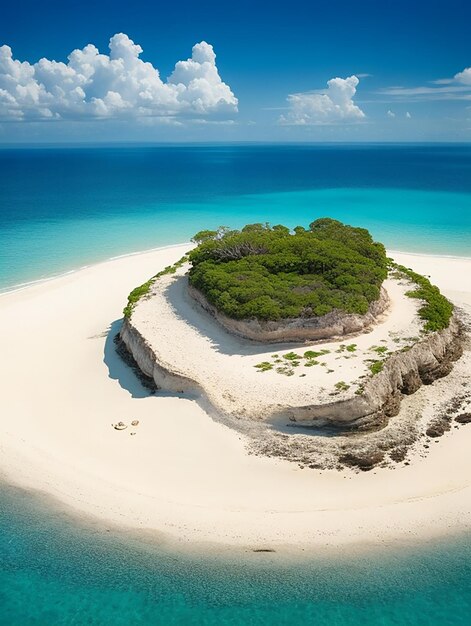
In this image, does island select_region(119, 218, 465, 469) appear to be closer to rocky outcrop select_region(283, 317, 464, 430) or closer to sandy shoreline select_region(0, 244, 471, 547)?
rocky outcrop select_region(283, 317, 464, 430)

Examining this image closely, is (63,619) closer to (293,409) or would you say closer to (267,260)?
(293,409)

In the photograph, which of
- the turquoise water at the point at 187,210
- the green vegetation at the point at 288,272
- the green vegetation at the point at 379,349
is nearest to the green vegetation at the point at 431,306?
the green vegetation at the point at 288,272

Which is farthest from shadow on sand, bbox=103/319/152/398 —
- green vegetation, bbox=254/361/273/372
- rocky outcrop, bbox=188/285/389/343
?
rocky outcrop, bbox=188/285/389/343

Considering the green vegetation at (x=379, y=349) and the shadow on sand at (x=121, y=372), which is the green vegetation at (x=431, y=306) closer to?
the green vegetation at (x=379, y=349)

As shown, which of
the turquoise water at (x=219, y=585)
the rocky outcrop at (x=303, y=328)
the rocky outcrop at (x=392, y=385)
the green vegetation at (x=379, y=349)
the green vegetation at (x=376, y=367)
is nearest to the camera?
the turquoise water at (x=219, y=585)

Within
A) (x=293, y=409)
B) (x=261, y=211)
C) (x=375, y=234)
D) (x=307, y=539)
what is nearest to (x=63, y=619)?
(x=307, y=539)

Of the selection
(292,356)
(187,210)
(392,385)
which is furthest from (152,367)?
(187,210)

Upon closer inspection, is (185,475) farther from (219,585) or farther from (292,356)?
(292,356)
